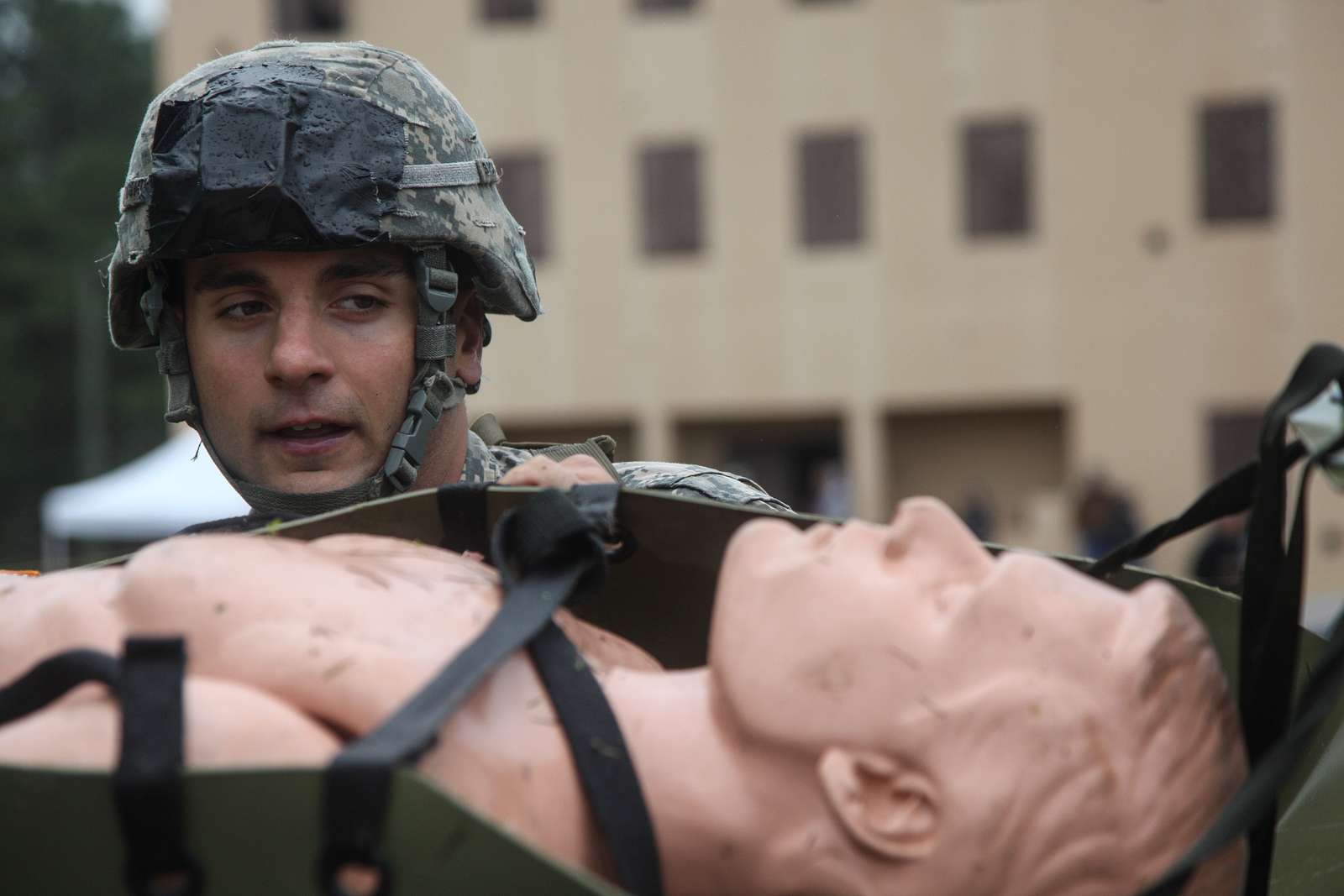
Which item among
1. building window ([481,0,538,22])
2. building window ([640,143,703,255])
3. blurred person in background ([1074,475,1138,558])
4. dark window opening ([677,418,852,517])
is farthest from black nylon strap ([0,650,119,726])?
building window ([481,0,538,22])

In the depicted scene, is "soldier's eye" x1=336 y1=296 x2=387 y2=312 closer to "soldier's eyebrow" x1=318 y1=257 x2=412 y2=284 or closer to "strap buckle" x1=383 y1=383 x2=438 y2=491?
"soldier's eyebrow" x1=318 y1=257 x2=412 y2=284

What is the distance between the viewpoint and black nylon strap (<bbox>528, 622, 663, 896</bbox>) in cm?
177

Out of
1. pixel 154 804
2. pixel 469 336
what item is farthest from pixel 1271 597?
pixel 469 336

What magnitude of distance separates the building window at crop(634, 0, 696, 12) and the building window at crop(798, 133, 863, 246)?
2210 millimetres

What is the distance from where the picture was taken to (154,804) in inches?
59.4

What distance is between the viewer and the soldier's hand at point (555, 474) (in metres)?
2.37

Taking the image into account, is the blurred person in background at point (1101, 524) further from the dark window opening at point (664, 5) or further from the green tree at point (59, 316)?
the green tree at point (59, 316)

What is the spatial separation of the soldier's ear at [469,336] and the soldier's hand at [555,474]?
0.94 m

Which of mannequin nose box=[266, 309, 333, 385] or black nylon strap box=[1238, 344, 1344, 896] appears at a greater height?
mannequin nose box=[266, 309, 333, 385]

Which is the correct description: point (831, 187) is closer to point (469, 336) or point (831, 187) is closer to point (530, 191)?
point (530, 191)

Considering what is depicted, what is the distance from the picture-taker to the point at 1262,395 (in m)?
18.8

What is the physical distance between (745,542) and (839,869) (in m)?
0.39

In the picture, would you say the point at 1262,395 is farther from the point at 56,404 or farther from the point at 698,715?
the point at 56,404

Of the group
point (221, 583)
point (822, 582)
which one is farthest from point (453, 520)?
point (822, 582)
